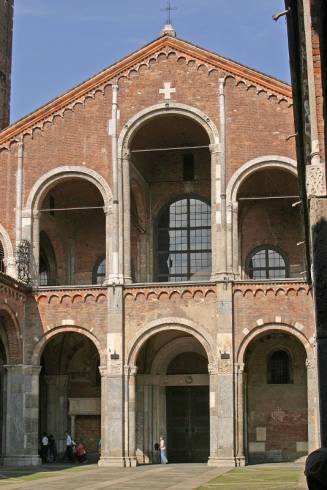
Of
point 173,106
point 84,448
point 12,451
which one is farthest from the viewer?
point 84,448

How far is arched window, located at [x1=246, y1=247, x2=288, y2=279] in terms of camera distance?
37.0 metres

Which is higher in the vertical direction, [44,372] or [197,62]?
[197,62]

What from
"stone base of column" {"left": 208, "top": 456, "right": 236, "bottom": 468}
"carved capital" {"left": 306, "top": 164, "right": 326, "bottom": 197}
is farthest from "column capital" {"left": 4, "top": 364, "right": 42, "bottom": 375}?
"carved capital" {"left": 306, "top": 164, "right": 326, "bottom": 197}

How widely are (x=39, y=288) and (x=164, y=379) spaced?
24.0 feet

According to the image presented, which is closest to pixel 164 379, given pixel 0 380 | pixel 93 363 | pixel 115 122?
pixel 93 363

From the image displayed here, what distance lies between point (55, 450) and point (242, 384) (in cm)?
923

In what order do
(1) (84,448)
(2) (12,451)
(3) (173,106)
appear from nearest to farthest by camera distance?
(2) (12,451)
(3) (173,106)
(1) (84,448)

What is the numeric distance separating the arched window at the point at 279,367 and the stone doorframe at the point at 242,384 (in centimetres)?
465

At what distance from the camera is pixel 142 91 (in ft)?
113

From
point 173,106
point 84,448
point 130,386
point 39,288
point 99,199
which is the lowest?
point 84,448

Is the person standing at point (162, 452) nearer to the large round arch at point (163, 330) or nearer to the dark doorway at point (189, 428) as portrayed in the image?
the dark doorway at point (189, 428)

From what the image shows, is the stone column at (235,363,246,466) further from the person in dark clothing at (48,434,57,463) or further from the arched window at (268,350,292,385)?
the person in dark clothing at (48,434,57,463)

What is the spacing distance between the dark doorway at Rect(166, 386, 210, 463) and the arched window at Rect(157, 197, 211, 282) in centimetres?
486

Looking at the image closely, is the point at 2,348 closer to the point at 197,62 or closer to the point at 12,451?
the point at 12,451
